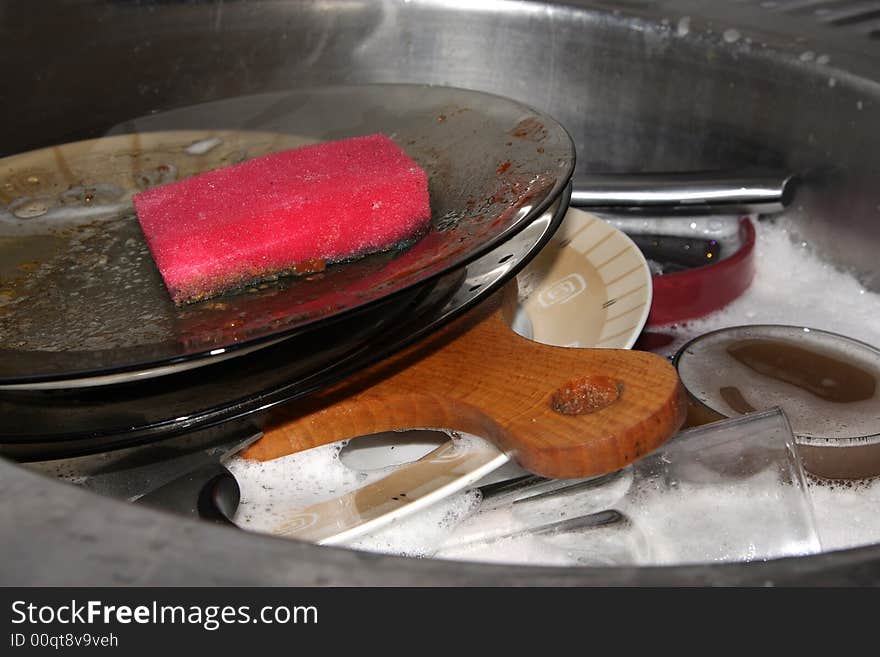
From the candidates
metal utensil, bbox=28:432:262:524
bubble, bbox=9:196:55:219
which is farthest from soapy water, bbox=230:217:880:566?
bubble, bbox=9:196:55:219

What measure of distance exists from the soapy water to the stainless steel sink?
28 cm

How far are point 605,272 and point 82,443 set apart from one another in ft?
1.19

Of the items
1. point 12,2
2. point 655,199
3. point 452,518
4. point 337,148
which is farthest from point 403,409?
point 12,2

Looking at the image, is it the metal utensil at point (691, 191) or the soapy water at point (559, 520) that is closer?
the soapy water at point (559, 520)

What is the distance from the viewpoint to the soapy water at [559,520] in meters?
0.43

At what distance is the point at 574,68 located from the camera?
85cm

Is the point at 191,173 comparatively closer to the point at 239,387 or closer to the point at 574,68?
the point at 239,387

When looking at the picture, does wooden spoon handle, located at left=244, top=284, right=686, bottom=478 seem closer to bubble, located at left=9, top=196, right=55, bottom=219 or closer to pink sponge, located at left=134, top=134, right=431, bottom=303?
pink sponge, located at left=134, top=134, right=431, bottom=303

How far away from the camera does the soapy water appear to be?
43 cm

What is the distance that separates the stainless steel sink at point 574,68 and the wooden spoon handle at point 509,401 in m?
0.32

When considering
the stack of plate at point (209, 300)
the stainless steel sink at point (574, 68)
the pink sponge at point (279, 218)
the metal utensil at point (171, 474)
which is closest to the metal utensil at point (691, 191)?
the stainless steel sink at point (574, 68)

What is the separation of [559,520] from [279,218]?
230 mm

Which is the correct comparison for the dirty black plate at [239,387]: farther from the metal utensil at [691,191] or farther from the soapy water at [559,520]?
the metal utensil at [691,191]

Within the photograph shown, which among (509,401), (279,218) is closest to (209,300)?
(279,218)
